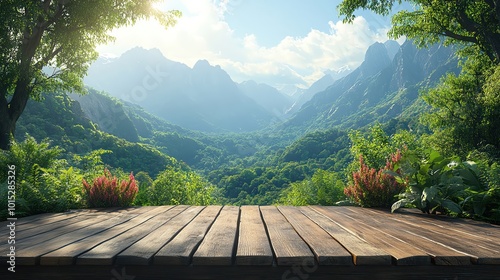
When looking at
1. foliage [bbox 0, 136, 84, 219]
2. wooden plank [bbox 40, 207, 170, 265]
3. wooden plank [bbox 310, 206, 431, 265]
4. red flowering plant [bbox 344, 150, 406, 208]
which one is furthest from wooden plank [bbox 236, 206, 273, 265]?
foliage [bbox 0, 136, 84, 219]

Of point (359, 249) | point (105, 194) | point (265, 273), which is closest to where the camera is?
point (265, 273)

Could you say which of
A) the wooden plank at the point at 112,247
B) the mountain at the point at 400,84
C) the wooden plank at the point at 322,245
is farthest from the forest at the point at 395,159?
the mountain at the point at 400,84

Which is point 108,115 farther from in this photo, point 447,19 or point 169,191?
point 447,19

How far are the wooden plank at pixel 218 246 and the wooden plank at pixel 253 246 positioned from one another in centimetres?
6

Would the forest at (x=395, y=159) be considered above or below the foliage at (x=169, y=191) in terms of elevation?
above

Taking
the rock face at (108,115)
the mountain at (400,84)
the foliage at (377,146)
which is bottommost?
the foliage at (377,146)

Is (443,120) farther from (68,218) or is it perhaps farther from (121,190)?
(68,218)

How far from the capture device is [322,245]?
2.38 m

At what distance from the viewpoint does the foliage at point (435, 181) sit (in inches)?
167

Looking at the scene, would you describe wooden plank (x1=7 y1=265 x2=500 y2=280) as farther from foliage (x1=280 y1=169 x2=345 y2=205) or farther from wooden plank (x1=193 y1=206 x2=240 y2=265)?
foliage (x1=280 y1=169 x2=345 y2=205)

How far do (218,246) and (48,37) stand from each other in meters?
11.6

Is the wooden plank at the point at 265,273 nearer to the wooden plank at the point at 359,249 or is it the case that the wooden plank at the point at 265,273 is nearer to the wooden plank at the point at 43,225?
the wooden plank at the point at 359,249

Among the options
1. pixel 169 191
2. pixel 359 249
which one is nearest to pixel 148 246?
pixel 359 249

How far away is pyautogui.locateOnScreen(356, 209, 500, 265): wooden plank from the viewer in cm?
211
